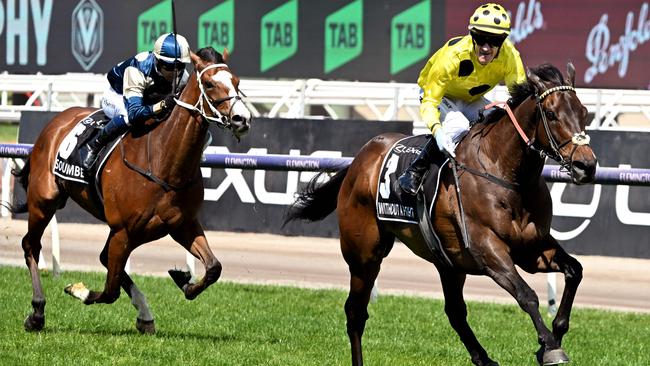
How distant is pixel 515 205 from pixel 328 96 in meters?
10.4

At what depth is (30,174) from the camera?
9711mm

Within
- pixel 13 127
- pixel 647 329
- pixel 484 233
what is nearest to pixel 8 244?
pixel 647 329

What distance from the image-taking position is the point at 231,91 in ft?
26.5

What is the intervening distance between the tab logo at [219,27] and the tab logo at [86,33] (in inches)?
70.0

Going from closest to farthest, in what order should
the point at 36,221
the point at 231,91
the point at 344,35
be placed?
1. the point at 231,91
2. the point at 36,221
3. the point at 344,35

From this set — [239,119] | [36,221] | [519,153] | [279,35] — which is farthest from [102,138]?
[279,35]

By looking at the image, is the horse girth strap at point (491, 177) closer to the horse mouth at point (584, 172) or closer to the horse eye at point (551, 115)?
the horse eye at point (551, 115)

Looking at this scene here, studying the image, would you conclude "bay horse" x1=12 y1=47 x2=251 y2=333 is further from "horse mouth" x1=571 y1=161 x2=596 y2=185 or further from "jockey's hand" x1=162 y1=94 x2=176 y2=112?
"horse mouth" x1=571 y1=161 x2=596 y2=185

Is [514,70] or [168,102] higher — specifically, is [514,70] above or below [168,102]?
above

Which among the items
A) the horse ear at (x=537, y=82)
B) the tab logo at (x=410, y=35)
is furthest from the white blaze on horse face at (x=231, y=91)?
the tab logo at (x=410, y=35)

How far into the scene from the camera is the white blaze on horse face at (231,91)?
785 cm

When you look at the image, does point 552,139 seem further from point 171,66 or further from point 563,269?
point 171,66

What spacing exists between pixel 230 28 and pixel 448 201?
12.0 metres

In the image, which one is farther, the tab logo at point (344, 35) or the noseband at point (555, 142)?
the tab logo at point (344, 35)
